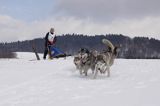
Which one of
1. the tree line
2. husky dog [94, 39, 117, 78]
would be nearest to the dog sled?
husky dog [94, 39, 117, 78]

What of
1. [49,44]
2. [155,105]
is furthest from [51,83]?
[49,44]

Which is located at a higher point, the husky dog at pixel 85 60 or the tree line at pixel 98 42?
the tree line at pixel 98 42

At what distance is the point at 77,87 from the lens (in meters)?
11.4

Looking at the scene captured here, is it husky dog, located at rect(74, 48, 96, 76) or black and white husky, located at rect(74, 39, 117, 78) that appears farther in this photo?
husky dog, located at rect(74, 48, 96, 76)

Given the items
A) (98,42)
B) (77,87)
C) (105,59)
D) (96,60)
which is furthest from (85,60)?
(98,42)

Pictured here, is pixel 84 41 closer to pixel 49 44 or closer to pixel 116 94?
pixel 49 44

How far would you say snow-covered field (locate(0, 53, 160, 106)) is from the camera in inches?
363

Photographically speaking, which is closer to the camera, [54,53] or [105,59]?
[105,59]

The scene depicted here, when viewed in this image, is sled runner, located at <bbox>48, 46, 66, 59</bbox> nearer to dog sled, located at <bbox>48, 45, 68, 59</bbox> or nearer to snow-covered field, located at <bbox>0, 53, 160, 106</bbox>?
dog sled, located at <bbox>48, 45, 68, 59</bbox>

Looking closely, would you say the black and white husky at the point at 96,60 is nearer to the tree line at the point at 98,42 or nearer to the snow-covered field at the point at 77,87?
the snow-covered field at the point at 77,87

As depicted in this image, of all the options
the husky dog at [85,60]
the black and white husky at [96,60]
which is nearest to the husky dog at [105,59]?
the black and white husky at [96,60]

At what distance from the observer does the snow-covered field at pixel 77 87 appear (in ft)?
30.2

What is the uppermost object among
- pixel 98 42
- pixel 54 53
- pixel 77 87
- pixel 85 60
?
pixel 98 42

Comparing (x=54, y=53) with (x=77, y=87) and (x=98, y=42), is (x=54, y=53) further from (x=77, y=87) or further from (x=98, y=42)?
(x=98, y=42)
